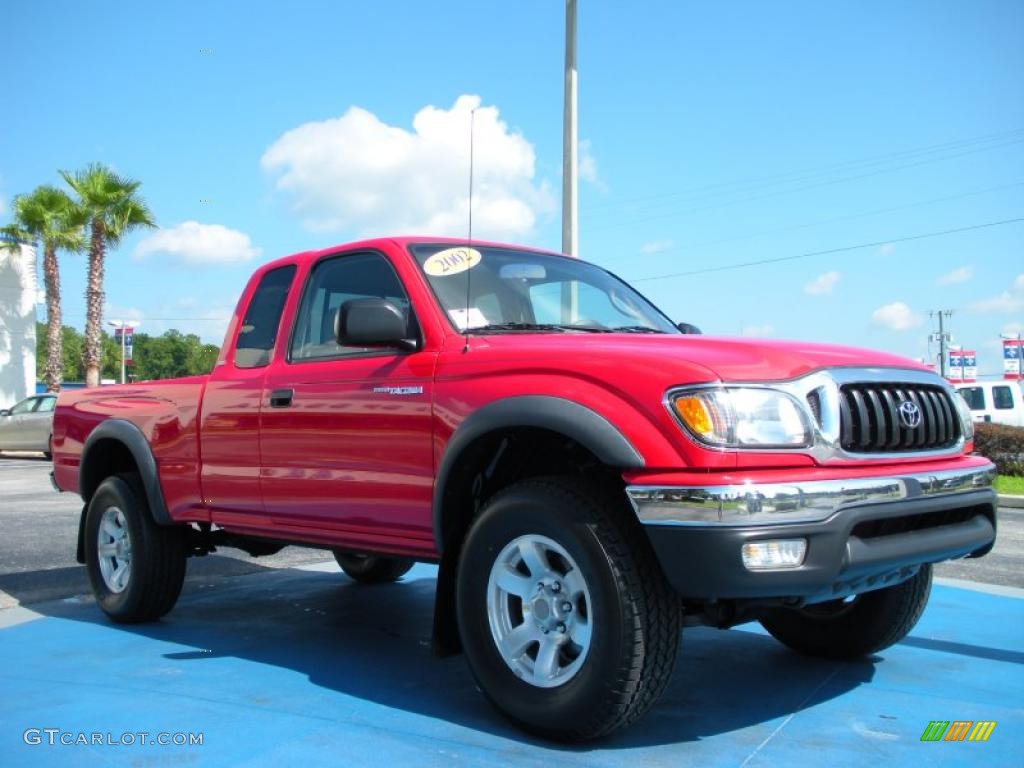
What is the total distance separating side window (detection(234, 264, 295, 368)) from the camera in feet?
16.6

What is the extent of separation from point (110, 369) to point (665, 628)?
335 feet

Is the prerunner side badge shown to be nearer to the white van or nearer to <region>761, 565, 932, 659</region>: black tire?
<region>761, 565, 932, 659</region>: black tire

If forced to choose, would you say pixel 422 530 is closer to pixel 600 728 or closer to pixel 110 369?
pixel 600 728

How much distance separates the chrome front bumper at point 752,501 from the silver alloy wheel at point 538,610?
1.30 feet

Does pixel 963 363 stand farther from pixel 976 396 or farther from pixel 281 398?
pixel 281 398

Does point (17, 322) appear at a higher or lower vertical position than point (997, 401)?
higher

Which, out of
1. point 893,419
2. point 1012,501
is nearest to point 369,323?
point 893,419

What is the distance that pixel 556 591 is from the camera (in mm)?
3434

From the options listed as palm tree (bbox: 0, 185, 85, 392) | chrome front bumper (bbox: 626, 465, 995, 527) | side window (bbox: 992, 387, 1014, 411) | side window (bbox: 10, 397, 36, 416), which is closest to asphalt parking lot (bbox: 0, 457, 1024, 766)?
chrome front bumper (bbox: 626, 465, 995, 527)

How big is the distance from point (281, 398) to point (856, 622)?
111 inches

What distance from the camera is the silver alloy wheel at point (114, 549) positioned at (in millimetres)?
5641

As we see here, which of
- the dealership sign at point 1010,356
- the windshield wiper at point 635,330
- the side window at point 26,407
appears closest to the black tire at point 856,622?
the windshield wiper at point 635,330

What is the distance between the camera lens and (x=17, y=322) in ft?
105

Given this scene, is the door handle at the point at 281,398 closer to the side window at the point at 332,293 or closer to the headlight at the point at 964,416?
the side window at the point at 332,293
